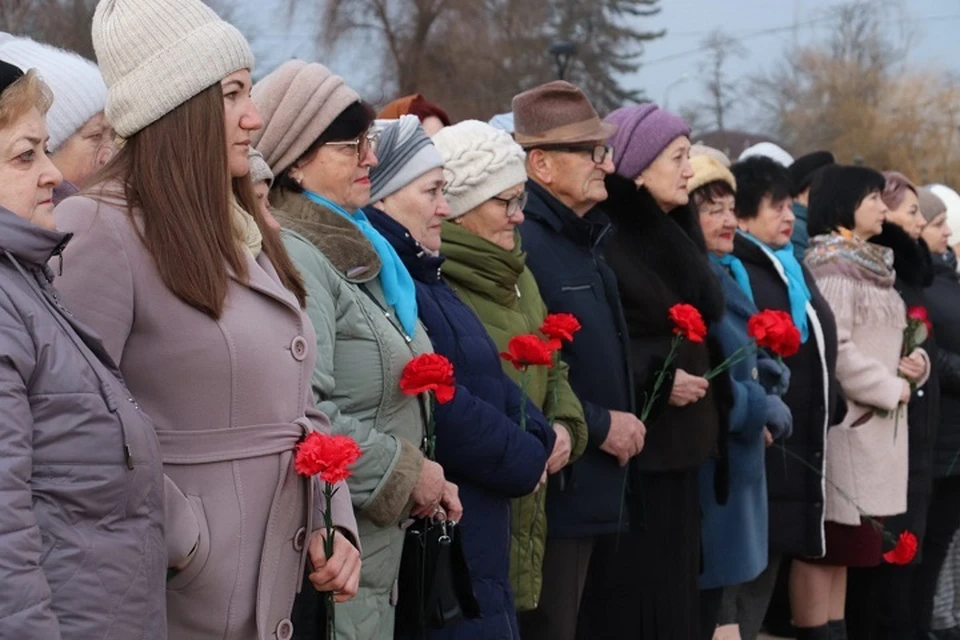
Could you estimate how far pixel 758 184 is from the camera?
7.45 m

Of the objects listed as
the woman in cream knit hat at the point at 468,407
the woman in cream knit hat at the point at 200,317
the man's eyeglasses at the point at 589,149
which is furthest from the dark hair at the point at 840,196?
the woman in cream knit hat at the point at 200,317

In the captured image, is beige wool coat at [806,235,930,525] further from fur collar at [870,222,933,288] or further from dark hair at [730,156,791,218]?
dark hair at [730,156,791,218]

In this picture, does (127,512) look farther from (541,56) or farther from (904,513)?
(541,56)

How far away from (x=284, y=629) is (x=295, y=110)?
154 cm

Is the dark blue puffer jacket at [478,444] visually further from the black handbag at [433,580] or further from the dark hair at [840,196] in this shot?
the dark hair at [840,196]

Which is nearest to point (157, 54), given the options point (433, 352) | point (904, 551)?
point (433, 352)

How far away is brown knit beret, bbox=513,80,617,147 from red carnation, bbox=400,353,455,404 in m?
2.14

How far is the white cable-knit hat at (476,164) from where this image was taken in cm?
529

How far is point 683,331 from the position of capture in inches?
229


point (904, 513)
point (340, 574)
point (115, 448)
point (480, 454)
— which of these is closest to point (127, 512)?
point (115, 448)

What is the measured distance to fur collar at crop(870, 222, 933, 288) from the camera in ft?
26.8

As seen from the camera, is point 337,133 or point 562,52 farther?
point 562,52

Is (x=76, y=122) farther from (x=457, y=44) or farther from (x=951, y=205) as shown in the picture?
(x=457, y=44)

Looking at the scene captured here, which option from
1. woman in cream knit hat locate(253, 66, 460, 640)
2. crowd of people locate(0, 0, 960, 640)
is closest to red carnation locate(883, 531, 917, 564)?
crowd of people locate(0, 0, 960, 640)
